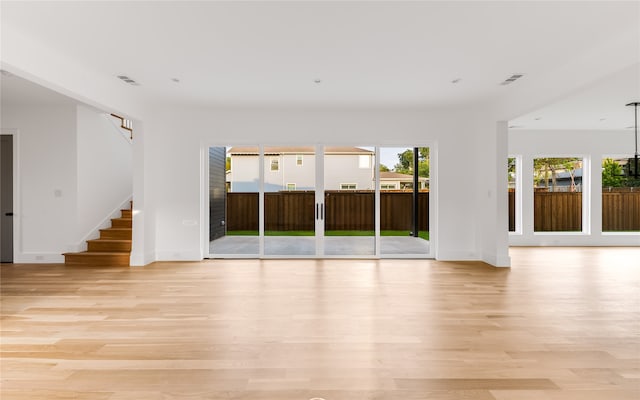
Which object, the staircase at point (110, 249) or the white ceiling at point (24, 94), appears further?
the staircase at point (110, 249)

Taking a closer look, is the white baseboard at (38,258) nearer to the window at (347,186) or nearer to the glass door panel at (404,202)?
the window at (347,186)

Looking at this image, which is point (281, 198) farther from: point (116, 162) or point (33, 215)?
point (33, 215)

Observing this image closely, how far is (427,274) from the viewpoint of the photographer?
18.7ft

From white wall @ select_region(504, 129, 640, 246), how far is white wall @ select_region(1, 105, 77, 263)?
31.5 ft

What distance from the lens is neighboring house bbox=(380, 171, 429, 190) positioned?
24.2ft

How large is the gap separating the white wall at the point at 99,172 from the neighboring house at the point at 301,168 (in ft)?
8.18

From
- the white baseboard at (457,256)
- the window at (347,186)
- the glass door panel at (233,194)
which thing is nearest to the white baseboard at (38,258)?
the glass door panel at (233,194)

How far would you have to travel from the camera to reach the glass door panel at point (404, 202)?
290 inches

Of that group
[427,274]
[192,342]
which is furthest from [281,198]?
[192,342]

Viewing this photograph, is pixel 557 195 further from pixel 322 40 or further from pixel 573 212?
pixel 322 40

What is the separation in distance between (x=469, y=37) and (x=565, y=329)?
3.01 metres

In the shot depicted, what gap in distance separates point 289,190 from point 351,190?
1.26m

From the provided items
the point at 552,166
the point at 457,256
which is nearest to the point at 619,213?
the point at 552,166

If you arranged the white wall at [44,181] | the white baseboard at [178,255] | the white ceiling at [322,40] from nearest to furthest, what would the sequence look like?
the white ceiling at [322,40]
the white wall at [44,181]
the white baseboard at [178,255]
